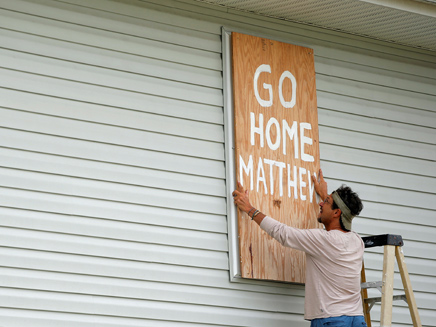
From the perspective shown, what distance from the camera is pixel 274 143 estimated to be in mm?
6242

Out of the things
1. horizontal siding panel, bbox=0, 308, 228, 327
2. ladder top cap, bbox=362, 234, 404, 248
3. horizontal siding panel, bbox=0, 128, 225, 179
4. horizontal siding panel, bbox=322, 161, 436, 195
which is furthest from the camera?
horizontal siding panel, bbox=322, 161, 436, 195

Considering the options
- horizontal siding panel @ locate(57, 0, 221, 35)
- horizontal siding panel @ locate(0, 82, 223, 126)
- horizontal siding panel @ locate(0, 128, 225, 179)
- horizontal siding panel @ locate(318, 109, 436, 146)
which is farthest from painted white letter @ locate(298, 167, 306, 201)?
horizontal siding panel @ locate(57, 0, 221, 35)

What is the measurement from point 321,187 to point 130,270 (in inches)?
70.0

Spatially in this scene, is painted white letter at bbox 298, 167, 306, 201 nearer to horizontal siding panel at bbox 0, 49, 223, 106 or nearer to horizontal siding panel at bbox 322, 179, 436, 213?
horizontal siding panel at bbox 322, 179, 436, 213

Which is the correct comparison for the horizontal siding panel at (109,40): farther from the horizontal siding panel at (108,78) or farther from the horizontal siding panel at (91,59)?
the horizontal siding panel at (108,78)

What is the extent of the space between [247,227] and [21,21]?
2305 millimetres

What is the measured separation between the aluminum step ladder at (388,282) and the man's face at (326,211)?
13.5 inches

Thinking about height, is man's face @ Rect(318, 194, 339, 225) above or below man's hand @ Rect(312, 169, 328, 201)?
below

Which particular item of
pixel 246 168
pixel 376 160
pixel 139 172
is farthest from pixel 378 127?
pixel 139 172

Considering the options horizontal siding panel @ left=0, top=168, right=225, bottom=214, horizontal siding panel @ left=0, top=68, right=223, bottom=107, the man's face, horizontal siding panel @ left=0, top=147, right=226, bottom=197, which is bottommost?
the man's face

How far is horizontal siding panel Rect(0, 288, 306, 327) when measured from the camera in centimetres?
511

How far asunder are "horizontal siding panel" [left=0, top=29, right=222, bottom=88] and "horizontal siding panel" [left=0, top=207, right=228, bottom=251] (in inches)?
43.6

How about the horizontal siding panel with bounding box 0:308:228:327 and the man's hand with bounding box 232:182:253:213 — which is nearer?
the horizontal siding panel with bounding box 0:308:228:327

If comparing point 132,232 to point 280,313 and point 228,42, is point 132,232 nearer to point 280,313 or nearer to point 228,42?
point 280,313
